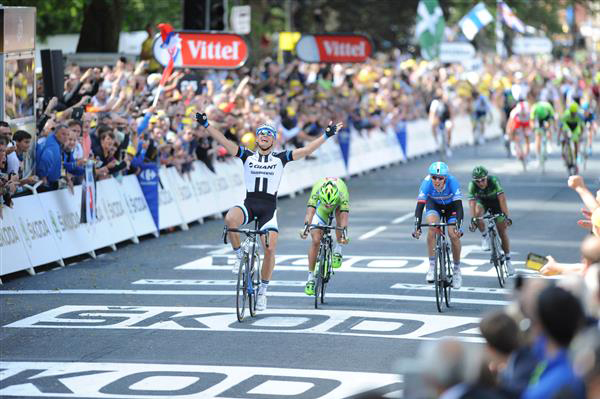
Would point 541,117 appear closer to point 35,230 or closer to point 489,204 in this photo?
point 489,204

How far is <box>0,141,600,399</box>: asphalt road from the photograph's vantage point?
11852 millimetres

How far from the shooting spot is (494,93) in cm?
5634

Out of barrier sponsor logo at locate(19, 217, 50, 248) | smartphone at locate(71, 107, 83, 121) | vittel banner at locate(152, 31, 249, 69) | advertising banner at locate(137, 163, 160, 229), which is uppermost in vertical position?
vittel banner at locate(152, 31, 249, 69)

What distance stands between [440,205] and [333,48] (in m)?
16.0

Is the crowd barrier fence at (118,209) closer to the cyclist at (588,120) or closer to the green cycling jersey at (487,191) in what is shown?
the green cycling jersey at (487,191)

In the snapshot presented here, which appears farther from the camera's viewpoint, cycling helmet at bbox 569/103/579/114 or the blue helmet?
cycling helmet at bbox 569/103/579/114

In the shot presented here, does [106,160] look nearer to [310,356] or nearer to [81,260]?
[81,260]

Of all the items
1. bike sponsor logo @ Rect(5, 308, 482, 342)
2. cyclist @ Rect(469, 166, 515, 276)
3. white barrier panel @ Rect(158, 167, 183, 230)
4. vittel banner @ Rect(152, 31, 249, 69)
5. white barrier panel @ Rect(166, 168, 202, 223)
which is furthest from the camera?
vittel banner @ Rect(152, 31, 249, 69)

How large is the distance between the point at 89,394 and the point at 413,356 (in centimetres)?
306

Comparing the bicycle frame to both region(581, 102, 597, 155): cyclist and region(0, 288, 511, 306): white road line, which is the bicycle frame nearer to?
region(0, 288, 511, 306): white road line

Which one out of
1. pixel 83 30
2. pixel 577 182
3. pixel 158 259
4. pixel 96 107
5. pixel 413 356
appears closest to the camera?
pixel 577 182

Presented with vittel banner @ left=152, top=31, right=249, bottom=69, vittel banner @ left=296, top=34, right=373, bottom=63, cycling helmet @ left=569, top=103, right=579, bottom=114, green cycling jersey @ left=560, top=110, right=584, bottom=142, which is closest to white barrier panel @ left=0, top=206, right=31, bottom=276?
vittel banner @ left=152, top=31, right=249, bottom=69

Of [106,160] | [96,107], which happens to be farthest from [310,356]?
[96,107]

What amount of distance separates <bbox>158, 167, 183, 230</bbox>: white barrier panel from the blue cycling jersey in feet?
26.1
